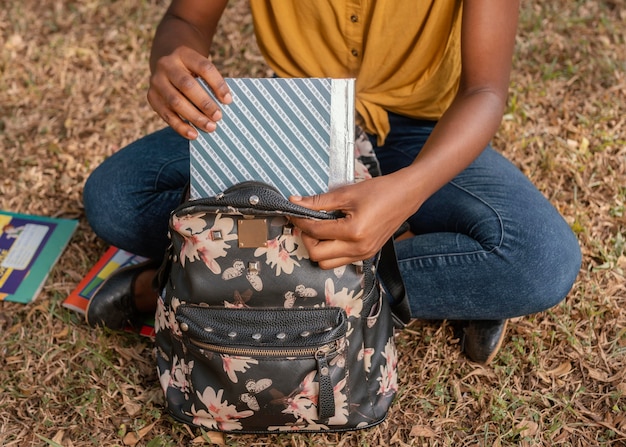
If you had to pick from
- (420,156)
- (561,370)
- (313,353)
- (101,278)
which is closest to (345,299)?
(313,353)

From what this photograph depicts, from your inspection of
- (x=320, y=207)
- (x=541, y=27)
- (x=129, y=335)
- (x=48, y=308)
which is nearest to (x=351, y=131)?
(x=320, y=207)

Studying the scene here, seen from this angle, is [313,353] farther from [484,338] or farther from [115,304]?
[115,304]

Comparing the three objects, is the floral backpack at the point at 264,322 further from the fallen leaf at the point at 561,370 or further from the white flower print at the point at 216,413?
the fallen leaf at the point at 561,370

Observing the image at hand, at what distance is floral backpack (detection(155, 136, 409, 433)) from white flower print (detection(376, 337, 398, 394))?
1cm

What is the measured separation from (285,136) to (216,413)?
645mm

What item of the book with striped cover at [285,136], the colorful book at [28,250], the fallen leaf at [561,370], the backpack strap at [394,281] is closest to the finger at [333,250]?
the book with striped cover at [285,136]

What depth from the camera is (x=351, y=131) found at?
1446 millimetres

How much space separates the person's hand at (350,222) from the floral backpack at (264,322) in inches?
1.1

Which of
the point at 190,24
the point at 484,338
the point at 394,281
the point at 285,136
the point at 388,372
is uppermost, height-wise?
the point at 190,24

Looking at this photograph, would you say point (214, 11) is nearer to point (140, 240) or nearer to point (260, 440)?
point (140, 240)

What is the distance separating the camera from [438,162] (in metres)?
1.54

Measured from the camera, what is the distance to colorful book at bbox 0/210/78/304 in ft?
7.19

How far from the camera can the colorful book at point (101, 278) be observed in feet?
6.95

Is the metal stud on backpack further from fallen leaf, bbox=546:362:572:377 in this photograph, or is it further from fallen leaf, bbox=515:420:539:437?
fallen leaf, bbox=546:362:572:377
